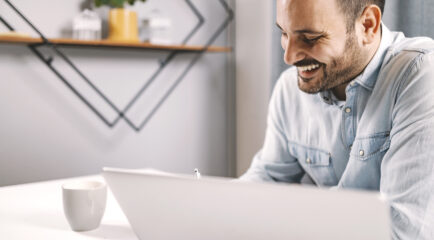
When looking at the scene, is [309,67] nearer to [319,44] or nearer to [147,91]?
Answer: [319,44]

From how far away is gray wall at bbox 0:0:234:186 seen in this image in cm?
214

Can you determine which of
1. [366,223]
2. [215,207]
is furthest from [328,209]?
[215,207]

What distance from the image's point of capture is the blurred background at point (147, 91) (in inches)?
83.9

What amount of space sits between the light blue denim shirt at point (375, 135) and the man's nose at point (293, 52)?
15cm

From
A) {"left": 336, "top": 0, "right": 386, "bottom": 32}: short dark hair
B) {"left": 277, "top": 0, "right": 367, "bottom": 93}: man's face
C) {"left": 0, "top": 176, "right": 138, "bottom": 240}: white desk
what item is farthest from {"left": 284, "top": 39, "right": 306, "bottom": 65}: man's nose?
{"left": 0, "top": 176, "right": 138, "bottom": 240}: white desk

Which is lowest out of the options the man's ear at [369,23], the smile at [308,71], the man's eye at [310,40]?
the smile at [308,71]

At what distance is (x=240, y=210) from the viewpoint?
25.2 inches

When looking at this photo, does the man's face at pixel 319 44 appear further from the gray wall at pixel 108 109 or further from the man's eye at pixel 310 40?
the gray wall at pixel 108 109

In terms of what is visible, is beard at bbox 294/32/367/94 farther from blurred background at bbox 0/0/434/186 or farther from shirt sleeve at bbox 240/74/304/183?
blurred background at bbox 0/0/434/186

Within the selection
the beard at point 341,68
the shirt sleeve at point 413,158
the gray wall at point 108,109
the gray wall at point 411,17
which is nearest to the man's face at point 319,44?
the beard at point 341,68

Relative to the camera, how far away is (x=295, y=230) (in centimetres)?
61

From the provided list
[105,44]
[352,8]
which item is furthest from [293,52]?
[105,44]

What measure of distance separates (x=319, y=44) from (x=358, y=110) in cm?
18

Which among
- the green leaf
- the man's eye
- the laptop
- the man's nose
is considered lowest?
the laptop
